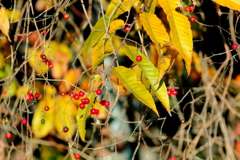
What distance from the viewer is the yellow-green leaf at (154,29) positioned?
1.03 meters

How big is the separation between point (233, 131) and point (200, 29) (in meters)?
0.75

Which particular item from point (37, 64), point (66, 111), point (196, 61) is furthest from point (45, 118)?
point (196, 61)

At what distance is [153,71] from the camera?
1.05m

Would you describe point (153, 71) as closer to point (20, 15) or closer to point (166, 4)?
point (166, 4)

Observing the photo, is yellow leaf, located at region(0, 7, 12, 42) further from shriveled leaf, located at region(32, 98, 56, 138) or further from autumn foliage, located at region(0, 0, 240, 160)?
shriveled leaf, located at region(32, 98, 56, 138)

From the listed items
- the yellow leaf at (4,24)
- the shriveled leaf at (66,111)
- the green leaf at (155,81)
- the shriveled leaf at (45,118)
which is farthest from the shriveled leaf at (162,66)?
the shriveled leaf at (45,118)

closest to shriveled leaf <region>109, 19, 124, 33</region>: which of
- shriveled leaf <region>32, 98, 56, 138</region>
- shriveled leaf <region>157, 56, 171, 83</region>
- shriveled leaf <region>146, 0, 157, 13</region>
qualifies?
shriveled leaf <region>146, 0, 157, 13</region>

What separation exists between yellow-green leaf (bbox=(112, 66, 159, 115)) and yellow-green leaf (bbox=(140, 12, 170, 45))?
0.16 meters

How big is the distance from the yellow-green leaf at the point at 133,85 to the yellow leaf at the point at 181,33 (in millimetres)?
172

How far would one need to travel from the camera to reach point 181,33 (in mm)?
1009

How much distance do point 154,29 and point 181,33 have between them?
10 centimetres

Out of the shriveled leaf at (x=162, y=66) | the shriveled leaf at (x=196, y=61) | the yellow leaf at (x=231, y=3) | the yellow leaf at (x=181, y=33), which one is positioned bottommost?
the shriveled leaf at (x=196, y=61)

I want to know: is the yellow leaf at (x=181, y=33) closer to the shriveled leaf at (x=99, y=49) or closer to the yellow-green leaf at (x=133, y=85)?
the yellow-green leaf at (x=133, y=85)

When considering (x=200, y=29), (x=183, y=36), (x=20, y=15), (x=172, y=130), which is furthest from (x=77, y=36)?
(x=183, y=36)
